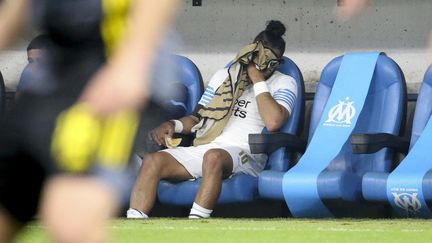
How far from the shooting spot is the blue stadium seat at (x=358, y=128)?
8.11m

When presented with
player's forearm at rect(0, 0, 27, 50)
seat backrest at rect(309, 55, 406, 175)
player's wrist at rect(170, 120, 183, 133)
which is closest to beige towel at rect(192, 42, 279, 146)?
player's wrist at rect(170, 120, 183, 133)

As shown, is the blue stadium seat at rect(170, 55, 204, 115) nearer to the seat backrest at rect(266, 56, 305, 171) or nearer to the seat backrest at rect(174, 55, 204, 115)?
the seat backrest at rect(174, 55, 204, 115)

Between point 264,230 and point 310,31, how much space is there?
9.29 feet

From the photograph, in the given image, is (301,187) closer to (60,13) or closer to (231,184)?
(231,184)

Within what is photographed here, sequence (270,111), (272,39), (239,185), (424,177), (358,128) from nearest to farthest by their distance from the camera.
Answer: (424,177) < (239,185) < (270,111) < (272,39) < (358,128)

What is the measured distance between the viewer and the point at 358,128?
887 cm

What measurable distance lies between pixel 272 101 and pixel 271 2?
59.6 inches

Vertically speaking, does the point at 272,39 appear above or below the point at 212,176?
above

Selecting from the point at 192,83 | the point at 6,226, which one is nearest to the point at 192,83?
the point at 192,83

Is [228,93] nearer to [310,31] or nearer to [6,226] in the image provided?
[310,31]

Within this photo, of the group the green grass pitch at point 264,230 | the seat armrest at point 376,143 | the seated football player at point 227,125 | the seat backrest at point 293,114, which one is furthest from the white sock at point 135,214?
the seat armrest at point 376,143

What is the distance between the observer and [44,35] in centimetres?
278

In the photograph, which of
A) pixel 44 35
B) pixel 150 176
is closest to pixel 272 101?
pixel 150 176

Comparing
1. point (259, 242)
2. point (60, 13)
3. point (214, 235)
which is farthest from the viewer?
point (214, 235)
